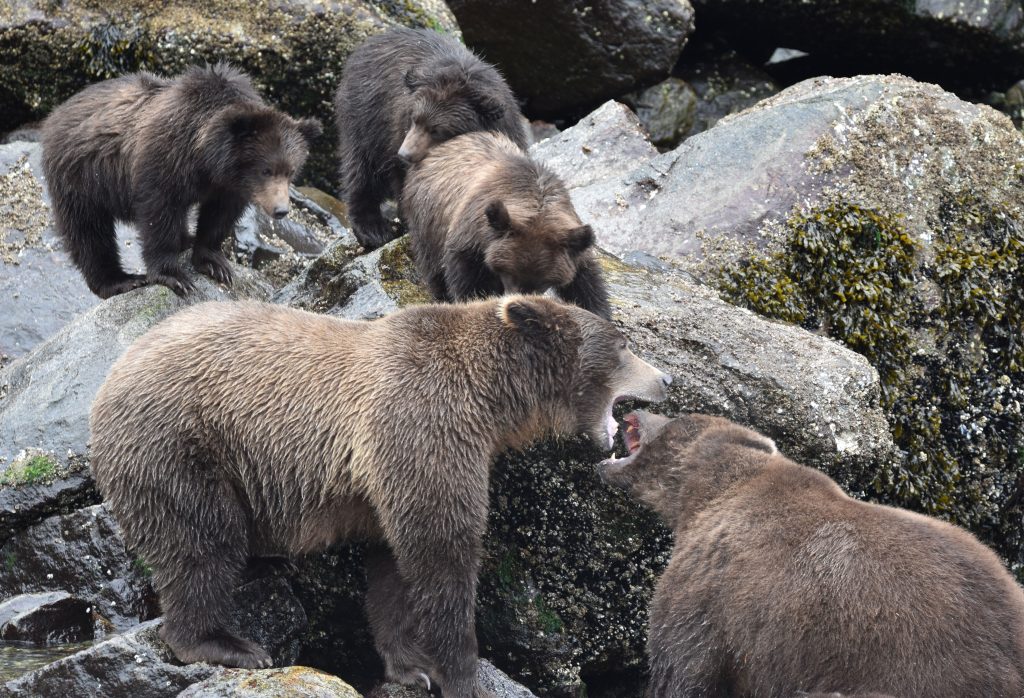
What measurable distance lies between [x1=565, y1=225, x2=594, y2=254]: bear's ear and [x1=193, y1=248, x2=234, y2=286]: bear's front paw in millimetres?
3264

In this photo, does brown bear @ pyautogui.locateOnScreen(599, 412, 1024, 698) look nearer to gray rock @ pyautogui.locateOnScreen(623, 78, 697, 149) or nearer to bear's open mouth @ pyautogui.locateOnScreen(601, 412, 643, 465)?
bear's open mouth @ pyautogui.locateOnScreen(601, 412, 643, 465)

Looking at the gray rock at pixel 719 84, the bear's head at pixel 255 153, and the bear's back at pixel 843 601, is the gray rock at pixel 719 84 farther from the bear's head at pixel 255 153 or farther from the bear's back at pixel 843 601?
the bear's back at pixel 843 601

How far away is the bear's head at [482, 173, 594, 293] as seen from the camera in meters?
8.28

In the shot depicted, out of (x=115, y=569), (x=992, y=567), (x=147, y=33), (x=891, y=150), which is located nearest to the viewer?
(x=992, y=567)

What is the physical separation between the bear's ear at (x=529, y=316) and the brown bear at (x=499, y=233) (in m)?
1.16

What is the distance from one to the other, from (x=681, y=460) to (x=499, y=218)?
6.96ft

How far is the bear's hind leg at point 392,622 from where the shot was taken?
283 inches

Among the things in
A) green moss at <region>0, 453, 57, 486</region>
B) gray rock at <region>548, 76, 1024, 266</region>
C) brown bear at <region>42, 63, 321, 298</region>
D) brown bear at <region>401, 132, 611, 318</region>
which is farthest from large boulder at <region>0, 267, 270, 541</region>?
gray rock at <region>548, 76, 1024, 266</region>

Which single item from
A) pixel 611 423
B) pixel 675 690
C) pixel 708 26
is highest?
pixel 611 423

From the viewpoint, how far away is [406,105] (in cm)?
994

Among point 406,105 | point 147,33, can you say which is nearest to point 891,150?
point 406,105

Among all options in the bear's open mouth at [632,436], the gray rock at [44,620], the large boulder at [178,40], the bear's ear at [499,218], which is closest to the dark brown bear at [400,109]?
the bear's ear at [499,218]

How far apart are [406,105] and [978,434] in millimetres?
4913

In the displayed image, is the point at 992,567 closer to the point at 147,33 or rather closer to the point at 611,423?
the point at 611,423
